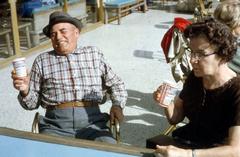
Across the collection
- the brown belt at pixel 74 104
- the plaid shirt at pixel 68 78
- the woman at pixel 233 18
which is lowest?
the brown belt at pixel 74 104

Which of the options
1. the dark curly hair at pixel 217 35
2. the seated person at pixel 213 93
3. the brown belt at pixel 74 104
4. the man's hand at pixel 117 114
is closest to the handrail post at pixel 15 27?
the brown belt at pixel 74 104

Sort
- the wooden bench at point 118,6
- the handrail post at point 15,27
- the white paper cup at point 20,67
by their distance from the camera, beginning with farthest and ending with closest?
the wooden bench at point 118,6 < the handrail post at point 15,27 < the white paper cup at point 20,67

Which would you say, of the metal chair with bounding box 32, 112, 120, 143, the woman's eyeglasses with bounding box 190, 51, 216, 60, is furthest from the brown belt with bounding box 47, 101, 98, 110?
the woman's eyeglasses with bounding box 190, 51, 216, 60

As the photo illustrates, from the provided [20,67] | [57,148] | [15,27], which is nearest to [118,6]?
[15,27]

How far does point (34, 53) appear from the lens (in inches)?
298

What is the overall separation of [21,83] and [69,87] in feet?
1.44

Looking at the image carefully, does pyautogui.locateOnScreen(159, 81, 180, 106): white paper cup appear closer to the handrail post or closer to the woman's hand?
the woman's hand

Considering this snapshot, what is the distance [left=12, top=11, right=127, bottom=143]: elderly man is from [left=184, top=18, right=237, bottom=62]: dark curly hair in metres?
0.94

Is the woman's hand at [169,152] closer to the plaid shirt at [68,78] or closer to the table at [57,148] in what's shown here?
the table at [57,148]

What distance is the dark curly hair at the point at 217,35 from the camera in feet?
6.62

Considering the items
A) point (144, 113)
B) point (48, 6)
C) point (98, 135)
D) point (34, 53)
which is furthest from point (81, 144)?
point (48, 6)

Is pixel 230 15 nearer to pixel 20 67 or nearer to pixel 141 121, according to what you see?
pixel 20 67

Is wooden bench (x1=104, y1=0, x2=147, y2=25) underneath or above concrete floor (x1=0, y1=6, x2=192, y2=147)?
above

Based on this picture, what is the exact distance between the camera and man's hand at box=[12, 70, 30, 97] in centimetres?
228
